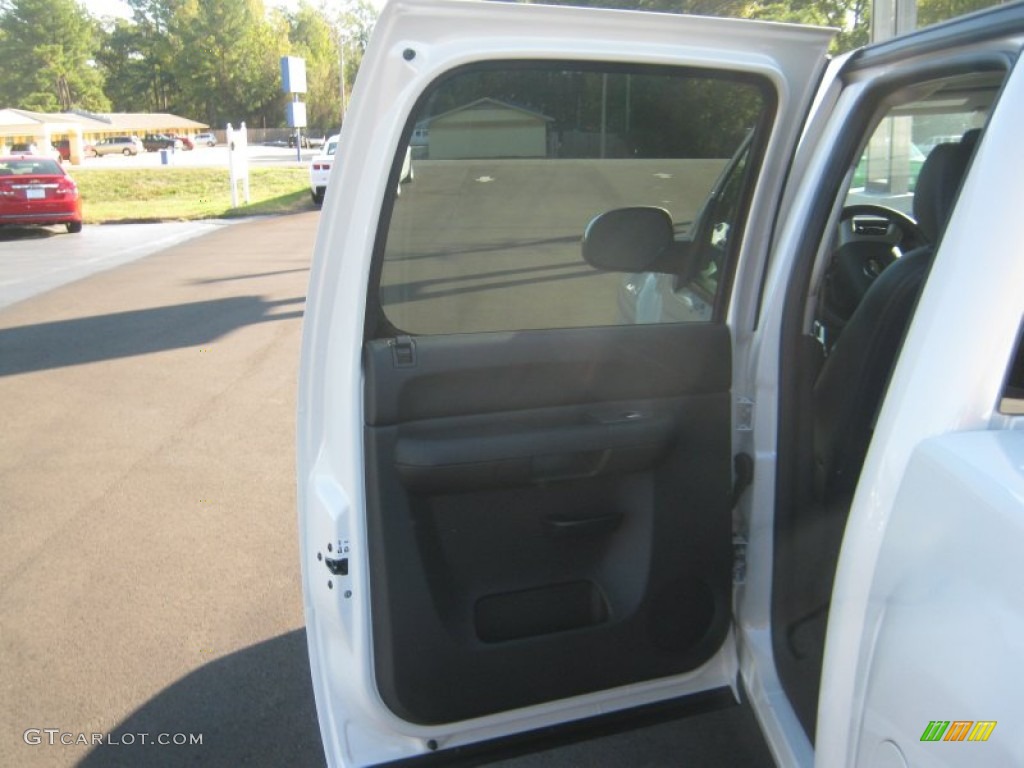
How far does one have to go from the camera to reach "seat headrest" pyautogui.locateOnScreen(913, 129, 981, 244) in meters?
2.05

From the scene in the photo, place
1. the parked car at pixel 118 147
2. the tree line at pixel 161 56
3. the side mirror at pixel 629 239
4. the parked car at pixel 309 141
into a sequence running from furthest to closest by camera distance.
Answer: the tree line at pixel 161 56 < the parked car at pixel 118 147 < the parked car at pixel 309 141 < the side mirror at pixel 629 239

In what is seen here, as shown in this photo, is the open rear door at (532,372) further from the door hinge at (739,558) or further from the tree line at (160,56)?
the tree line at (160,56)

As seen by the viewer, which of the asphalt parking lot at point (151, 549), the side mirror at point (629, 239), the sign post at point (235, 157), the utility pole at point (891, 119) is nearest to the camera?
the side mirror at point (629, 239)

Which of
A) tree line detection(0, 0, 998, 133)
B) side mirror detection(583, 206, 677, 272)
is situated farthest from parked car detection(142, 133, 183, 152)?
side mirror detection(583, 206, 677, 272)

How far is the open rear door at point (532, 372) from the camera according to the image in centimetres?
199

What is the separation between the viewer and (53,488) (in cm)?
518

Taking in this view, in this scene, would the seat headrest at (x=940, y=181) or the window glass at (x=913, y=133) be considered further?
the window glass at (x=913, y=133)

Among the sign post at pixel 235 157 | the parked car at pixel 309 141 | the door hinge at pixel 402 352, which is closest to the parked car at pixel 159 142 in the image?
the parked car at pixel 309 141

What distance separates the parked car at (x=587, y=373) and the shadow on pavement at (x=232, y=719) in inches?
30.8

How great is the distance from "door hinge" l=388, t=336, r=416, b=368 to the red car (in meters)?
17.9

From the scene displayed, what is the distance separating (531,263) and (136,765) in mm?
2016

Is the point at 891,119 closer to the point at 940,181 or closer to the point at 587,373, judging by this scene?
the point at 940,181

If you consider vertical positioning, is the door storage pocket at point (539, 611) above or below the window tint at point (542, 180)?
below

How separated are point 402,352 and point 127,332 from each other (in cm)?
801
